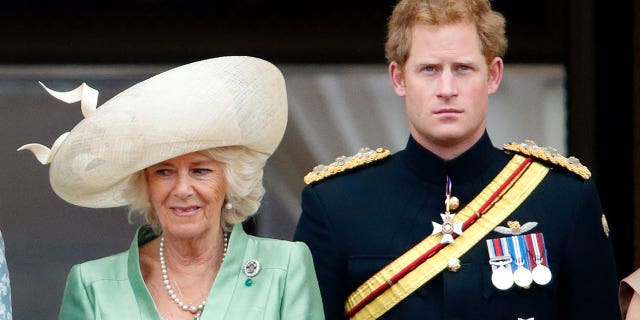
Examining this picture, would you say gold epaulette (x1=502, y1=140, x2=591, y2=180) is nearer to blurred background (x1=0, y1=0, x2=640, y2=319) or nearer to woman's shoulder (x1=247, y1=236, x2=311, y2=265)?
woman's shoulder (x1=247, y1=236, x2=311, y2=265)

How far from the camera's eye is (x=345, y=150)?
251 inches

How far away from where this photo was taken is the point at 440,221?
5082mm

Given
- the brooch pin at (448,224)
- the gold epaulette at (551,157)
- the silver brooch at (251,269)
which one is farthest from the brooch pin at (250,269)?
the gold epaulette at (551,157)

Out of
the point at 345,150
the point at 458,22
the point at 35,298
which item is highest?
the point at 458,22

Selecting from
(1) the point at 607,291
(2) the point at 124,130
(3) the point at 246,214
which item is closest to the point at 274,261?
(3) the point at 246,214

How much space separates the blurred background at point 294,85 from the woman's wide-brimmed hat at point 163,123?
1502 mm

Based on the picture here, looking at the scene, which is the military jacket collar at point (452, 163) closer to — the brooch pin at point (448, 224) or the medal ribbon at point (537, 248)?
the brooch pin at point (448, 224)

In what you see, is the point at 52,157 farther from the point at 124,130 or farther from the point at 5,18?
the point at 5,18

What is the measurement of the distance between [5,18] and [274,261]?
1.89 meters

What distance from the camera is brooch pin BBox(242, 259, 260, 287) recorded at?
4.73 m

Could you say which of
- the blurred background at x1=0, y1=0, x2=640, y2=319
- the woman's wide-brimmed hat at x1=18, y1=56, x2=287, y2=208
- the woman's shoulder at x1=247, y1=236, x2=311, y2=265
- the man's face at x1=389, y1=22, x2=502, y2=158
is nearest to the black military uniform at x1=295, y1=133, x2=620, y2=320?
the man's face at x1=389, y1=22, x2=502, y2=158

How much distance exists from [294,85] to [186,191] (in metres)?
1.74

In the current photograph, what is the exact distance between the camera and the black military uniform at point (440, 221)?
4980mm

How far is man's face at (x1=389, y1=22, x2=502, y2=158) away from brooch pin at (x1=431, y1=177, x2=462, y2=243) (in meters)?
0.14
